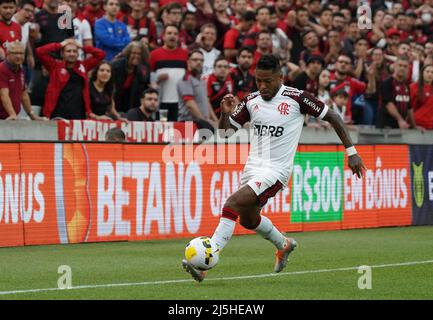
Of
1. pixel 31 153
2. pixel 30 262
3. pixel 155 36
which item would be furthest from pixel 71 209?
pixel 155 36

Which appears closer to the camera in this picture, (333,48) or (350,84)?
(350,84)

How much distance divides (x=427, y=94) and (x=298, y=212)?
224 inches

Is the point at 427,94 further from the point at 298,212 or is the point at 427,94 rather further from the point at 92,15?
the point at 92,15

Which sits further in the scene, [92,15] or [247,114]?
[92,15]

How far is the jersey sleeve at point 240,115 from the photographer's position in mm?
11664

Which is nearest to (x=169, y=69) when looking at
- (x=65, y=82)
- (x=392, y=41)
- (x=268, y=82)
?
(x=65, y=82)

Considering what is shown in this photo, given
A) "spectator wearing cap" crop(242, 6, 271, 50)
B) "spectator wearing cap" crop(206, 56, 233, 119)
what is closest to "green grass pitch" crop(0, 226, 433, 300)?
"spectator wearing cap" crop(206, 56, 233, 119)

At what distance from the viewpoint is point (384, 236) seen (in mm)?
18156

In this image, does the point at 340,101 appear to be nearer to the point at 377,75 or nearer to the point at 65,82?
the point at 377,75

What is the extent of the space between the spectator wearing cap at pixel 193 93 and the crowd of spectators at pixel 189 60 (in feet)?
0.07

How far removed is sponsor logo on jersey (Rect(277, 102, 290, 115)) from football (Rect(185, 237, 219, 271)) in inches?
66.9

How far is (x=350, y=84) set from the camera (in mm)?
22609

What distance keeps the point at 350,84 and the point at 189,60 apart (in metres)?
4.48

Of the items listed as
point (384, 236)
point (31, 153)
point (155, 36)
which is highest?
point (155, 36)
